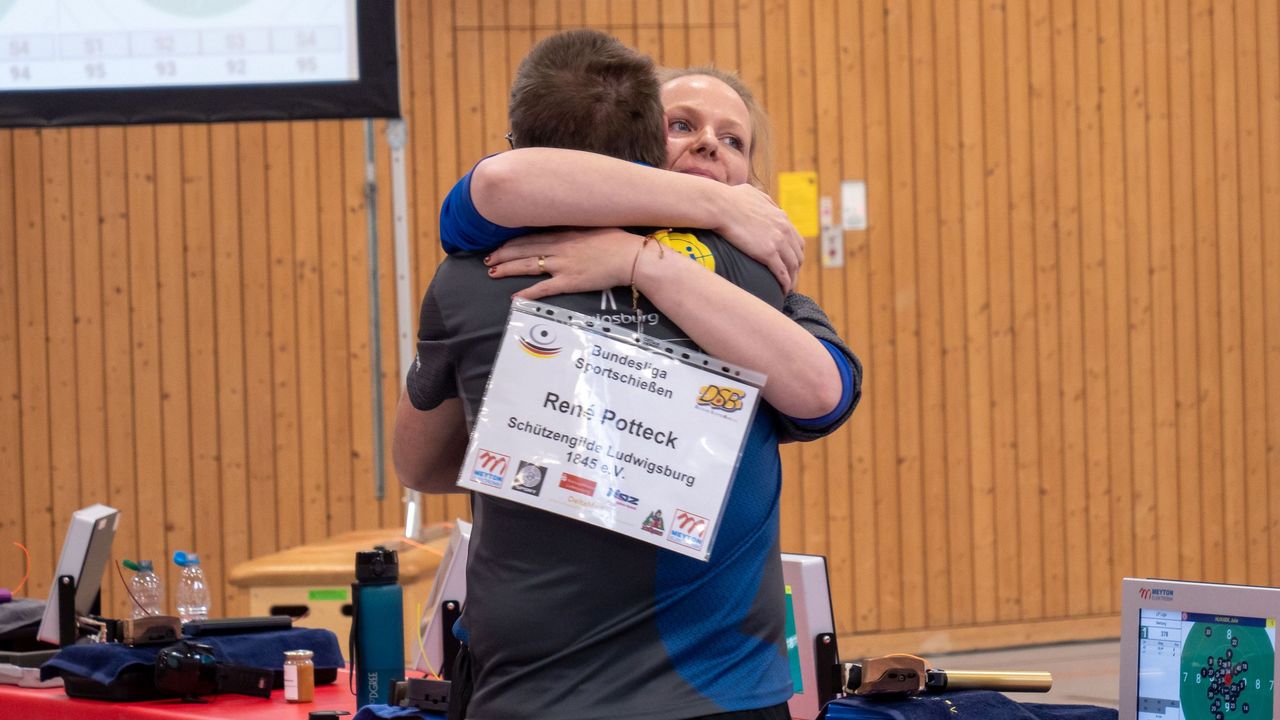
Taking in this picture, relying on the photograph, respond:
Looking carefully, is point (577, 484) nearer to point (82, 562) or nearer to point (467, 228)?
point (467, 228)

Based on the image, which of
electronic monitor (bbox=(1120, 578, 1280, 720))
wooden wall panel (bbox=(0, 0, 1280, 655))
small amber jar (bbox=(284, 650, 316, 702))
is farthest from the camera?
wooden wall panel (bbox=(0, 0, 1280, 655))

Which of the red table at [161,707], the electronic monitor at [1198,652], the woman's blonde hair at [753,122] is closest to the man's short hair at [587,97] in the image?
the woman's blonde hair at [753,122]

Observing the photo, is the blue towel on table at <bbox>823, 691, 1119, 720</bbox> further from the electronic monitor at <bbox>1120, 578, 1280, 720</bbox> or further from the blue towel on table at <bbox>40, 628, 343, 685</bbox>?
the blue towel on table at <bbox>40, 628, 343, 685</bbox>

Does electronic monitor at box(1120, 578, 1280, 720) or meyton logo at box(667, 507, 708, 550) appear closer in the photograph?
meyton logo at box(667, 507, 708, 550)

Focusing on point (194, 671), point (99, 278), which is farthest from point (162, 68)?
point (194, 671)

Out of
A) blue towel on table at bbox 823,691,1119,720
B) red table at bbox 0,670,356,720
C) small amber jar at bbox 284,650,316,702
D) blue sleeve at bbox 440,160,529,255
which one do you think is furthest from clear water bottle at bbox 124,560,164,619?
blue sleeve at bbox 440,160,529,255

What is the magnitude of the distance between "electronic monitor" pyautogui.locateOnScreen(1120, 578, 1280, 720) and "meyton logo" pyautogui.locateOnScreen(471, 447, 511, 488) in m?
0.98

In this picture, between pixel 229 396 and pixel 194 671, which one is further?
pixel 229 396

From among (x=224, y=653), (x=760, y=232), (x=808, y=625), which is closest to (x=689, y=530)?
(x=760, y=232)

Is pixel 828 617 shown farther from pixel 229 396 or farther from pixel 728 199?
pixel 229 396

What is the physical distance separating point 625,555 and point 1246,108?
5740 mm

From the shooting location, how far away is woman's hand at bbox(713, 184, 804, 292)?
1208 millimetres

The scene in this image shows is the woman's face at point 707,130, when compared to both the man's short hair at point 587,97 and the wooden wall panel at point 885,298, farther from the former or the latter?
the wooden wall panel at point 885,298

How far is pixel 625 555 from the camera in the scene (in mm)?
1106
